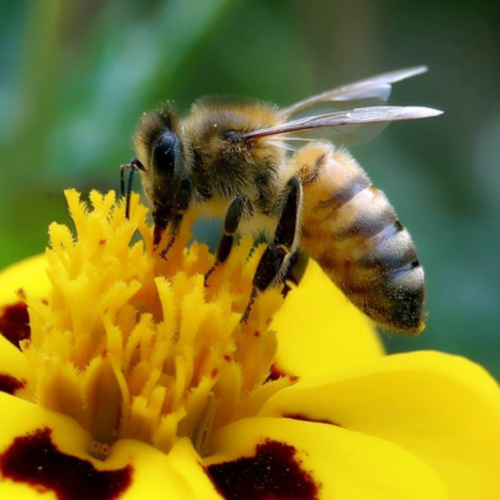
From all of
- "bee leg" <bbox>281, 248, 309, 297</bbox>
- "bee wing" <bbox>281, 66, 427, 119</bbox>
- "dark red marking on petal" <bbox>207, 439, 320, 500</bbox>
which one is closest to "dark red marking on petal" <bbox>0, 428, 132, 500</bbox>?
"dark red marking on petal" <bbox>207, 439, 320, 500</bbox>

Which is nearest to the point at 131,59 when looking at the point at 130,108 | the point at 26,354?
the point at 130,108

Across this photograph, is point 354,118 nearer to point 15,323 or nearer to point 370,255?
point 370,255

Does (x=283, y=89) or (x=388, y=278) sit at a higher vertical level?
(x=283, y=89)

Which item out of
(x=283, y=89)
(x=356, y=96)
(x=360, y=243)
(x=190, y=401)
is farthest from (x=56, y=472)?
(x=283, y=89)

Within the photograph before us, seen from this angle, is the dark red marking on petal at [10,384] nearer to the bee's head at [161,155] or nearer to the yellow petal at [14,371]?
the yellow petal at [14,371]

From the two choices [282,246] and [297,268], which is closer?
[282,246]

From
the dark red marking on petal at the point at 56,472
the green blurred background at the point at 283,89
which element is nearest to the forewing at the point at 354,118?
the dark red marking on petal at the point at 56,472
